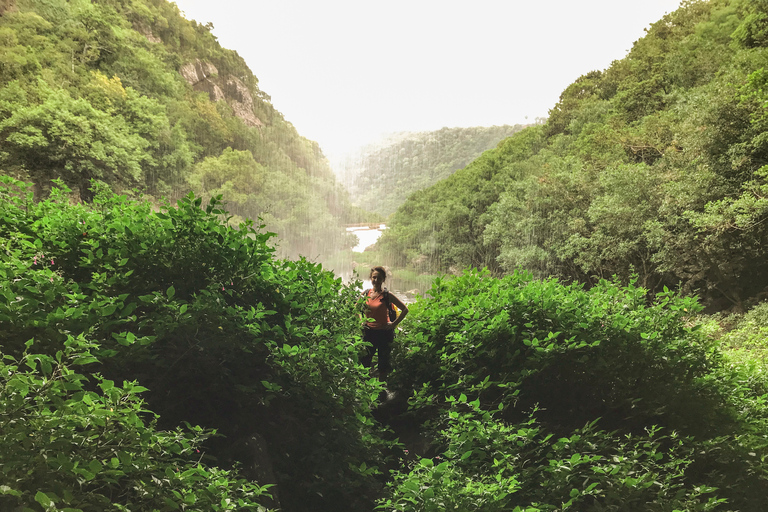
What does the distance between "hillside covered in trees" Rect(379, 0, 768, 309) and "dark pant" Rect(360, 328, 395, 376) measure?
318 centimetres

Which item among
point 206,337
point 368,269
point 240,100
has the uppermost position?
point 240,100

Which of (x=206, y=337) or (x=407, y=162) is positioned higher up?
(x=407, y=162)

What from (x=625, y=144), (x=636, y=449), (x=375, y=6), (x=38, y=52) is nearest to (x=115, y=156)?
(x=38, y=52)

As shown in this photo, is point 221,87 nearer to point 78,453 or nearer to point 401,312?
point 401,312

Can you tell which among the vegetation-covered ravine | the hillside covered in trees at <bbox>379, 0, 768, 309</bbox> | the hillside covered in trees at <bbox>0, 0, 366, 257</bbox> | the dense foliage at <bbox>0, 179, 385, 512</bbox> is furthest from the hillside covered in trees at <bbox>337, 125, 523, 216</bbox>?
the dense foliage at <bbox>0, 179, 385, 512</bbox>

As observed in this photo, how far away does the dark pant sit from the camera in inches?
203

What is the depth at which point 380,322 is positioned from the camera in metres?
5.12

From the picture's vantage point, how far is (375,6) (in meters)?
98.9

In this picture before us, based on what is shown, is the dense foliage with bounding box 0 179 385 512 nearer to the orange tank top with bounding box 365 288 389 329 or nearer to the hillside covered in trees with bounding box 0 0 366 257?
the orange tank top with bounding box 365 288 389 329

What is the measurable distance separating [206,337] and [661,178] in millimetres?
19404

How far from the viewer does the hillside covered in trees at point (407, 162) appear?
115 metres

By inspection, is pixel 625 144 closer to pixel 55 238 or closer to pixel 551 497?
pixel 551 497

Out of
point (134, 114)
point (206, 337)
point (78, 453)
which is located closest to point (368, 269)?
point (134, 114)

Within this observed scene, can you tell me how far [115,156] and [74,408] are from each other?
32.1m
